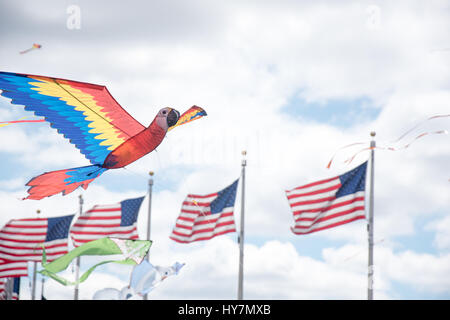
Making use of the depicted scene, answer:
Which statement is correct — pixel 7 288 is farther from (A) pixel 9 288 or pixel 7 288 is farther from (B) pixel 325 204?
(B) pixel 325 204

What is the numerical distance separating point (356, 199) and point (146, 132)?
10.3 metres

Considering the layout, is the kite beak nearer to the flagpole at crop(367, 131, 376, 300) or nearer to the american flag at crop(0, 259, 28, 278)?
the flagpole at crop(367, 131, 376, 300)

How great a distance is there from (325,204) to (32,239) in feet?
44.8

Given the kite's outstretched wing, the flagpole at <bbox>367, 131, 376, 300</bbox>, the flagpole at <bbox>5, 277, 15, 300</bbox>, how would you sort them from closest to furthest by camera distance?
the kite's outstretched wing → the flagpole at <bbox>367, 131, 376, 300</bbox> → the flagpole at <bbox>5, 277, 15, 300</bbox>

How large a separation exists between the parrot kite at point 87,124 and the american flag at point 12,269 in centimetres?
1864

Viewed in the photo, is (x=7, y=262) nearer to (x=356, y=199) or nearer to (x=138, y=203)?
(x=138, y=203)

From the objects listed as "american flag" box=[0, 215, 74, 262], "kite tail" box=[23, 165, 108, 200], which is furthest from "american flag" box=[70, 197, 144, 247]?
"kite tail" box=[23, 165, 108, 200]

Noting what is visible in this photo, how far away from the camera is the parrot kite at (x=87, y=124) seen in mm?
12617

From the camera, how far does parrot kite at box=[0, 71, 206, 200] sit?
12617 millimetres

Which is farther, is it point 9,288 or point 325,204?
point 9,288

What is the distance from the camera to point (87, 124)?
13102 millimetres

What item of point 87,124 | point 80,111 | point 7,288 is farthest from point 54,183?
point 7,288
